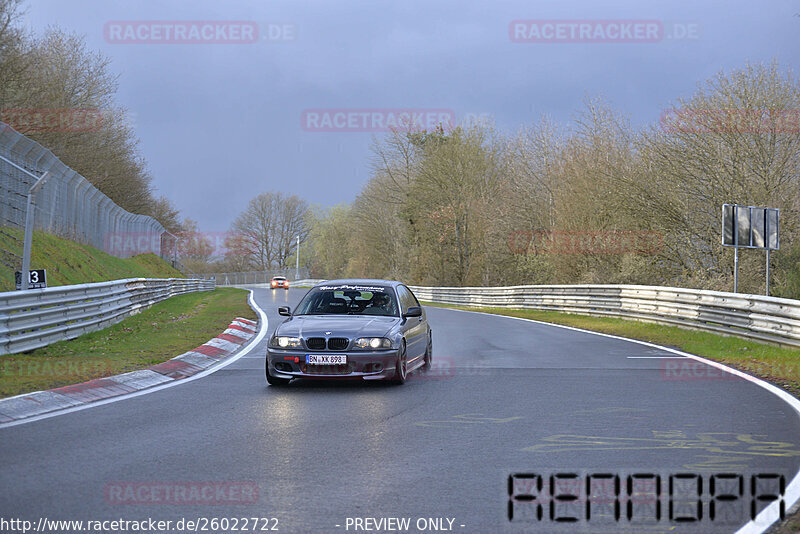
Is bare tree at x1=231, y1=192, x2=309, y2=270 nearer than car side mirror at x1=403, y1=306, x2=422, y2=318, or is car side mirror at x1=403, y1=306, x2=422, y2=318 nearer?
car side mirror at x1=403, y1=306, x2=422, y2=318

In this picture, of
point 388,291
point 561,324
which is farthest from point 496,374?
point 561,324

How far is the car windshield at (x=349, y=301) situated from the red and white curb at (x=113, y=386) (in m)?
1.96

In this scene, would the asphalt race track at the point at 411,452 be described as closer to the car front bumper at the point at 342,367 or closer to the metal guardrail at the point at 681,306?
the car front bumper at the point at 342,367

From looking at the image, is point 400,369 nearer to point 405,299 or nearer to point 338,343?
point 338,343

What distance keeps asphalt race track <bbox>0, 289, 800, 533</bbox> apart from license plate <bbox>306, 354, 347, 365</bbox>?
37 centimetres

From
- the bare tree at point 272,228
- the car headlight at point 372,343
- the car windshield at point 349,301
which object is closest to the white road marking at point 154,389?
the car windshield at point 349,301

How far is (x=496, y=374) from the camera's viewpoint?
38.3 feet

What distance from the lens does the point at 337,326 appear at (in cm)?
1075

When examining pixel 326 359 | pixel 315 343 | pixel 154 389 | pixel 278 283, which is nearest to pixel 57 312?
pixel 154 389

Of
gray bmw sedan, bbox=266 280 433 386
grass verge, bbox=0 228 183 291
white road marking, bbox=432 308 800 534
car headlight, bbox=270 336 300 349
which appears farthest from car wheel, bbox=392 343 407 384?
grass verge, bbox=0 228 183 291

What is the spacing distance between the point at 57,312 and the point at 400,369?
22.2ft

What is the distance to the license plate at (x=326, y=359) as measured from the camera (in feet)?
33.8

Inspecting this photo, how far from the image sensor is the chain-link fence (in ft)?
73.4

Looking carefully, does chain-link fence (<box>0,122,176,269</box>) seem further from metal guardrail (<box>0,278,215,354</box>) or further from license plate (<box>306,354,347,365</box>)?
license plate (<box>306,354,347,365</box>)
